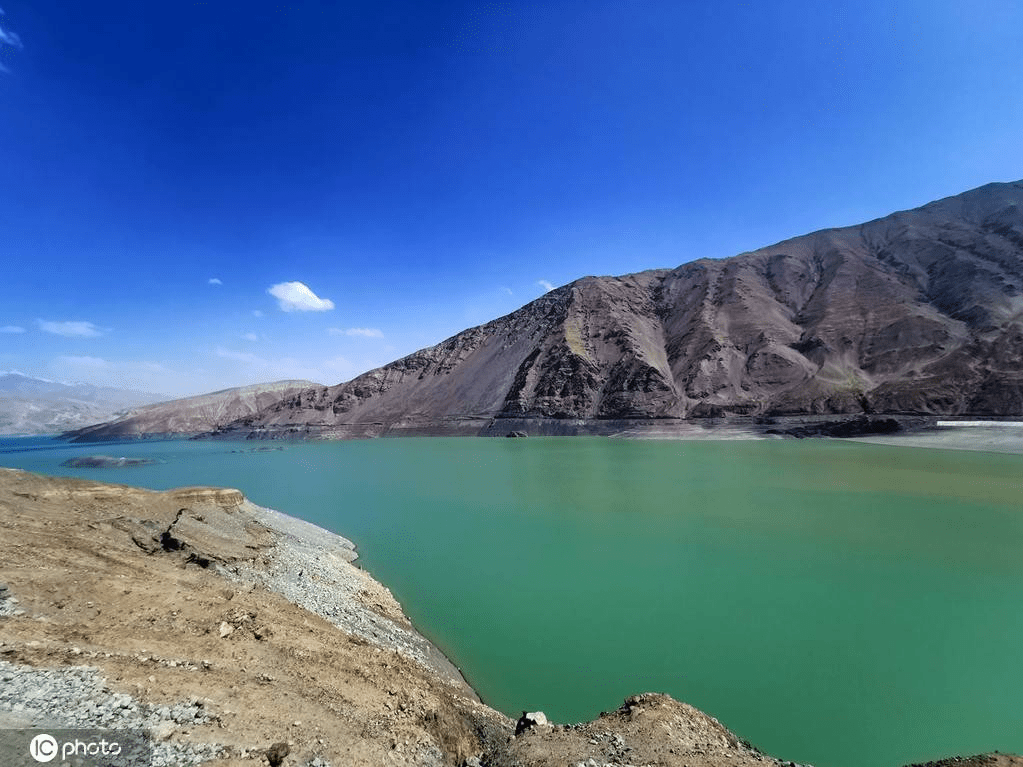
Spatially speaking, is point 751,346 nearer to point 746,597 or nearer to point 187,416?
point 746,597

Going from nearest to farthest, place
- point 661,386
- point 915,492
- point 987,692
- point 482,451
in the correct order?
point 987,692
point 915,492
point 482,451
point 661,386

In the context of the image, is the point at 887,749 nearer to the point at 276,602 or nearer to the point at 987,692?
the point at 987,692

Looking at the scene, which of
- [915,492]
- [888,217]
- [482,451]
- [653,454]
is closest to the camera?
[915,492]

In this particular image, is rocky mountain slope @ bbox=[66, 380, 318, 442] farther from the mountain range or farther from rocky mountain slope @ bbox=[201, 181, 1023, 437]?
rocky mountain slope @ bbox=[201, 181, 1023, 437]

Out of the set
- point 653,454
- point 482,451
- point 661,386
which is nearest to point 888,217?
point 661,386

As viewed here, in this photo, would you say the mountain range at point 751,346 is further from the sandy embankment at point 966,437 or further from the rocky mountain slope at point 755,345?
the sandy embankment at point 966,437

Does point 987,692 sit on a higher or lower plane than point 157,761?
lower

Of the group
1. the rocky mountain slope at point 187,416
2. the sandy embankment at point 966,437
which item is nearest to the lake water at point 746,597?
the sandy embankment at point 966,437
